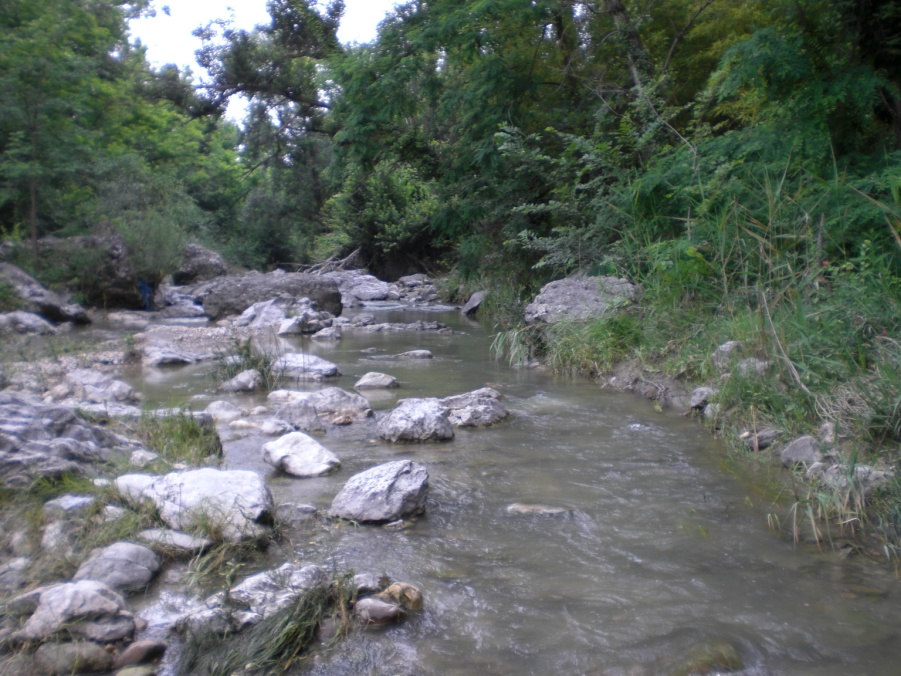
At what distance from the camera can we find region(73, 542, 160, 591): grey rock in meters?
3.15

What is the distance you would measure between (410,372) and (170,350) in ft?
11.6

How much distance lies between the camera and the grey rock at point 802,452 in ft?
14.3

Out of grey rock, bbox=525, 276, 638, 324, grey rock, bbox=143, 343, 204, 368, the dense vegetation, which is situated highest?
the dense vegetation

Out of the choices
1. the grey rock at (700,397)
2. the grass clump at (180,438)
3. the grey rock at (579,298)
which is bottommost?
the grass clump at (180,438)

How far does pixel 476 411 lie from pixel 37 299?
1128 cm

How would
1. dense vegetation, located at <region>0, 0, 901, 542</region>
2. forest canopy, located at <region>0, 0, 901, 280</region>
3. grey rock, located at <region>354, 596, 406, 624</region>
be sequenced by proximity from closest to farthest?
grey rock, located at <region>354, 596, 406, 624</region>
dense vegetation, located at <region>0, 0, 901, 542</region>
forest canopy, located at <region>0, 0, 901, 280</region>

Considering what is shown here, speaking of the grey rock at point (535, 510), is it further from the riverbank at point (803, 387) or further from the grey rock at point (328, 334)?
the grey rock at point (328, 334)

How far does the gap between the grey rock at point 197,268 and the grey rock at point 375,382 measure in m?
14.7

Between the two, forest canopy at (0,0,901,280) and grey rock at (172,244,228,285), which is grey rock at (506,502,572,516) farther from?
grey rock at (172,244,228,285)

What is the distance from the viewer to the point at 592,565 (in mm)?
3396

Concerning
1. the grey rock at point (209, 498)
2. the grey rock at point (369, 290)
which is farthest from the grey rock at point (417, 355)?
the grey rock at point (369, 290)

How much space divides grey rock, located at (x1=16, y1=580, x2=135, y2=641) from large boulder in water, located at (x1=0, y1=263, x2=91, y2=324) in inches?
496

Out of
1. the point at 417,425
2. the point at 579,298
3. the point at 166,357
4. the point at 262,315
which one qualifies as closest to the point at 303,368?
the point at 166,357

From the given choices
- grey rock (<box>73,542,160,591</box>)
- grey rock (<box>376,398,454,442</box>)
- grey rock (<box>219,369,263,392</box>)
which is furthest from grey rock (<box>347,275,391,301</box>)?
grey rock (<box>73,542,160,591</box>)
